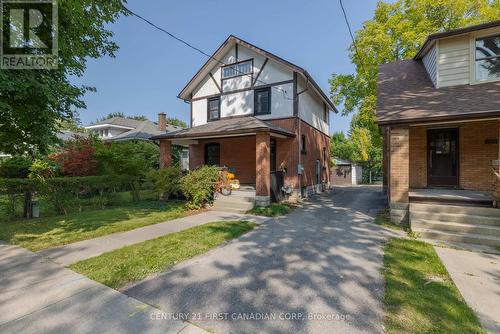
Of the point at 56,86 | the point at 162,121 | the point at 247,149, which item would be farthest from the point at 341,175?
the point at 56,86

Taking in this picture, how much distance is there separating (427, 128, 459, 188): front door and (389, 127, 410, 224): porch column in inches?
115

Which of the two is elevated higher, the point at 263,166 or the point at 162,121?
the point at 162,121

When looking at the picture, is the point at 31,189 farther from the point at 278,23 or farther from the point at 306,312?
the point at 278,23

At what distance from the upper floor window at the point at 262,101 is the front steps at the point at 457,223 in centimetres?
793

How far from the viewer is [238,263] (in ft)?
14.2

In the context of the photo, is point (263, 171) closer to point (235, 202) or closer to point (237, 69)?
point (235, 202)

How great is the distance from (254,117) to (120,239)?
8.72 metres

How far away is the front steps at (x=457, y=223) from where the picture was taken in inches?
218

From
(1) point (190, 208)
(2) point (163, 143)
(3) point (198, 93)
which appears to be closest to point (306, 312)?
(1) point (190, 208)

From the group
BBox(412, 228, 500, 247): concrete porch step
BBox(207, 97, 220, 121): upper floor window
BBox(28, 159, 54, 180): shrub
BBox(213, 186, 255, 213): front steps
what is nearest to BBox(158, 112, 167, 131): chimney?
BBox(207, 97, 220, 121): upper floor window

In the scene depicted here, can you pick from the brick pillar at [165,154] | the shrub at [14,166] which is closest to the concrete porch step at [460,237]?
the brick pillar at [165,154]

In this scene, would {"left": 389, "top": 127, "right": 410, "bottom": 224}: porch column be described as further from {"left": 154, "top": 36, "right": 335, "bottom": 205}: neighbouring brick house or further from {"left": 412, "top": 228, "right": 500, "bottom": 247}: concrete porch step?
{"left": 154, "top": 36, "right": 335, "bottom": 205}: neighbouring brick house

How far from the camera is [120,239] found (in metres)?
5.61

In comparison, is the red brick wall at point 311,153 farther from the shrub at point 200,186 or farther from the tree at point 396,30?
the shrub at point 200,186
